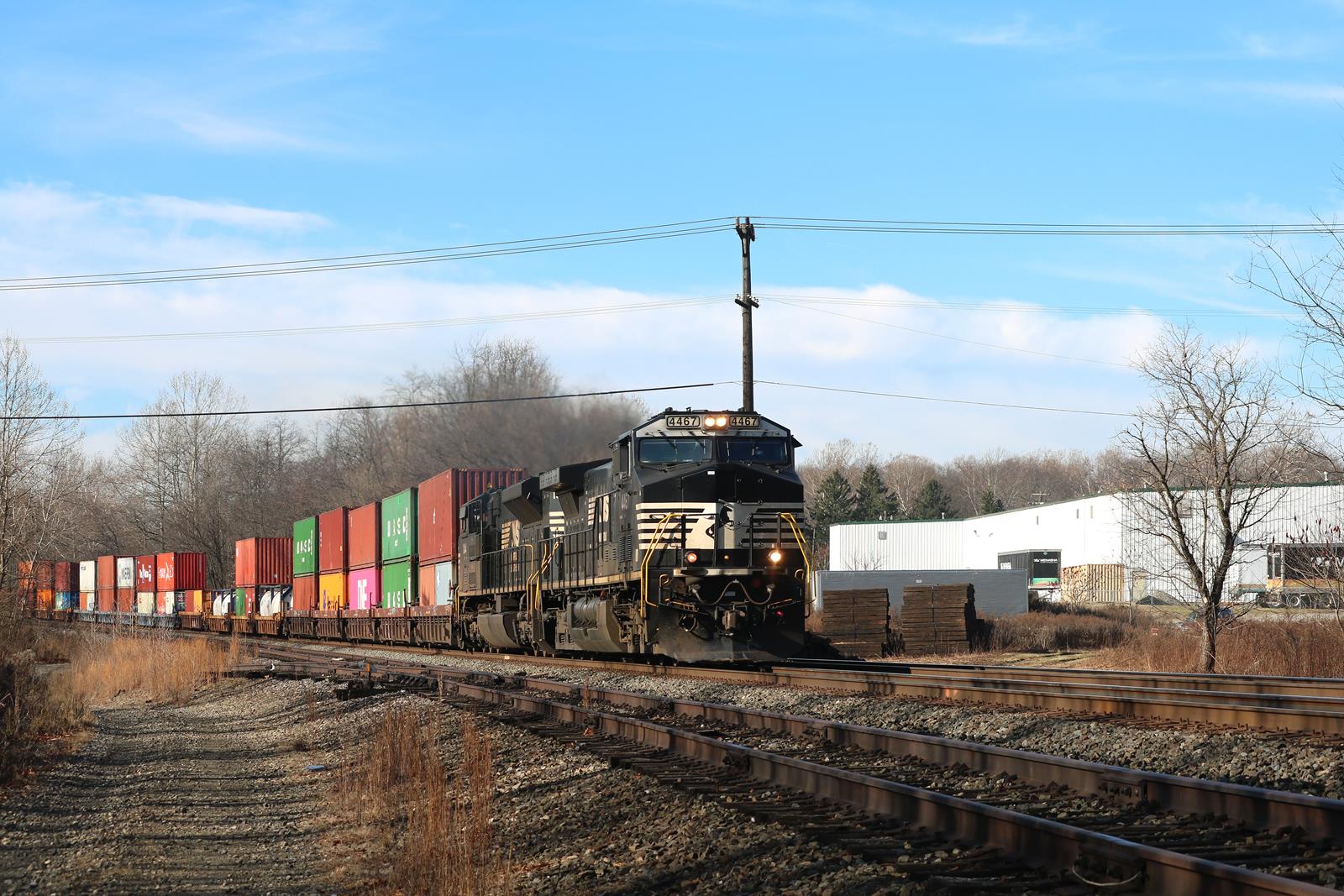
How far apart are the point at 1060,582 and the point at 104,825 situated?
5889 cm

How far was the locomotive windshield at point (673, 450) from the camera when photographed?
1823 centimetres

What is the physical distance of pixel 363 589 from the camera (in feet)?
128

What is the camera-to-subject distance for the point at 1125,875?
507 centimetres

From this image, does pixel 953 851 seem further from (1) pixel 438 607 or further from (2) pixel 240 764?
(1) pixel 438 607

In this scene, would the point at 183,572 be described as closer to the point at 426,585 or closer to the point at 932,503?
the point at 426,585

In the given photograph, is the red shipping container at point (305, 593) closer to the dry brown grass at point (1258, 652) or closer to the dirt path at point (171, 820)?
the dirt path at point (171, 820)

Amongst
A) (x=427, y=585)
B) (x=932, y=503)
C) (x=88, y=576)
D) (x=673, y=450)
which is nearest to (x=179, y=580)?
(x=88, y=576)

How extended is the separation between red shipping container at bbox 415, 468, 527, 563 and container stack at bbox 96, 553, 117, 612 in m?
32.8

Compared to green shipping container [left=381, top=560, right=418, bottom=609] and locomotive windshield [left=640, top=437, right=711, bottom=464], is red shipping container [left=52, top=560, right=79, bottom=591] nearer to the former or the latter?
green shipping container [left=381, top=560, right=418, bottom=609]

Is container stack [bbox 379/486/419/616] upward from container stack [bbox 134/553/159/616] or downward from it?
upward

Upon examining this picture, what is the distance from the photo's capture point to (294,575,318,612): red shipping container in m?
44.3

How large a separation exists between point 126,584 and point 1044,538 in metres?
46.2

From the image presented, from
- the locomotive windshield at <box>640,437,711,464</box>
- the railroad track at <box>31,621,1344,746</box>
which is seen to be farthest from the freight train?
the railroad track at <box>31,621,1344,746</box>

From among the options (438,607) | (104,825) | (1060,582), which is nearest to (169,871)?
(104,825)
